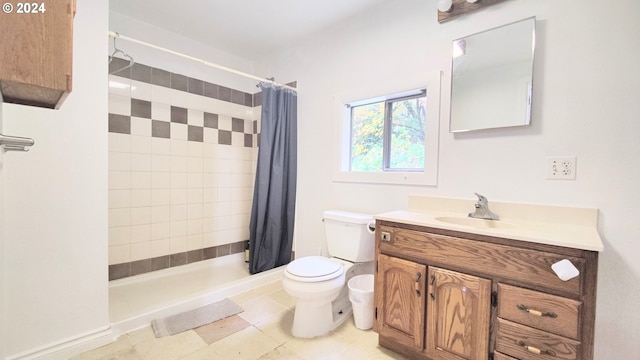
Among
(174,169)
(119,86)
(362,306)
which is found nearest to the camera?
(362,306)

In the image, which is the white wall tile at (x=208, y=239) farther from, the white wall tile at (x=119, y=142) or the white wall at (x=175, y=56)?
the white wall at (x=175, y=56)

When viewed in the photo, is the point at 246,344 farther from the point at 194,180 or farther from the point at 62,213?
the point at 194,180

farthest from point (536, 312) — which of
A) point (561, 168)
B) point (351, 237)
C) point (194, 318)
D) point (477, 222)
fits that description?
point (194, 318)

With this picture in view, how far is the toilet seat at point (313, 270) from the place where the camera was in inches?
63.7

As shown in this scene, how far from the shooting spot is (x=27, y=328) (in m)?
1.36

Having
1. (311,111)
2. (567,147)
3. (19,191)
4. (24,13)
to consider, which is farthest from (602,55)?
(19,191)

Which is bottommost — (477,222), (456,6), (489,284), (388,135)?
(489,284)

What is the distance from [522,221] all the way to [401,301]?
31.1 inches

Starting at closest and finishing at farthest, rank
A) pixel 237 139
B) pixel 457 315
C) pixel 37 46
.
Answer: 1. pixel 37 46
2. pixel 457 315
3. pixel 237 139

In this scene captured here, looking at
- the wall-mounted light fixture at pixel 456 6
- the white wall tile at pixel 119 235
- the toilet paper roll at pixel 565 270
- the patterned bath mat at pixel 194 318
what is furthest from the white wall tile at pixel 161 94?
the toilet paper roll at pixel 565 270

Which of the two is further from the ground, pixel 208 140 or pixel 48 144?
pixel 208 140

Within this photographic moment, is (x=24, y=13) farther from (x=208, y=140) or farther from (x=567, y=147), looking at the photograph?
(x=208, y=140)

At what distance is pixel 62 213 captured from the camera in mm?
1436

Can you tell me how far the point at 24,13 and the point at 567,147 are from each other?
2.07 metres
